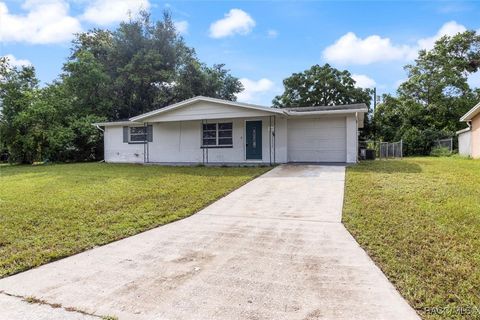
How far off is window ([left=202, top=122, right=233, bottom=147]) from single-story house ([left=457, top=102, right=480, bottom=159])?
11673 mm

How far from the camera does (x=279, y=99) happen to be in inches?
1332

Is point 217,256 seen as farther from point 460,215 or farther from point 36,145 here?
point 36,145

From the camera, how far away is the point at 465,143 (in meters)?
18.3

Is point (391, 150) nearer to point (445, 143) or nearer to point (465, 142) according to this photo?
point (465, 142)

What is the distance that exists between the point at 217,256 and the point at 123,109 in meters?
23.2

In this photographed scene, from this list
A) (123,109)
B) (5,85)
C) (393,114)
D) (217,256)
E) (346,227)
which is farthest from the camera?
(393,114)

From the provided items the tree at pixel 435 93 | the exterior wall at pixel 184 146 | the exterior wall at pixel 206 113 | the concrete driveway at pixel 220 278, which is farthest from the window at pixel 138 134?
the tree at pixel 435 93

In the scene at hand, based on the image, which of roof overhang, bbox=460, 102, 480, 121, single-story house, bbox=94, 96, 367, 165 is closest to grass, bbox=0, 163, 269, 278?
single-story house, bbox=94, 96, 367, 165

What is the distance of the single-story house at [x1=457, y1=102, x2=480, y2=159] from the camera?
639 inches

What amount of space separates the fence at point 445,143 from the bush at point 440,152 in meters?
0.24

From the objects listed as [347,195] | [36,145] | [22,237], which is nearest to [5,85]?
[36,145]

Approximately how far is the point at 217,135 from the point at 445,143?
16.4 metres

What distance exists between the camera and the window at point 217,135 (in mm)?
15078

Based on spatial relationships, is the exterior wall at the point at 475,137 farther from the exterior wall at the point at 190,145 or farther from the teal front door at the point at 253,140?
the teal front door at the point at 253,140
